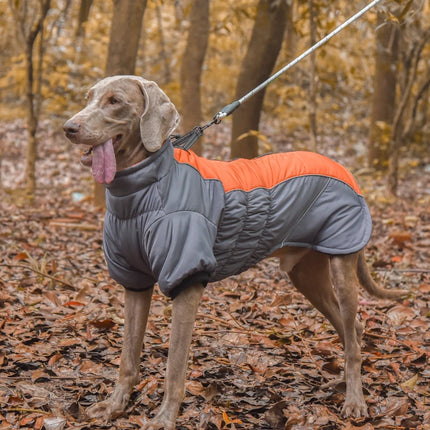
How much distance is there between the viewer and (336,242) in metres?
4.10

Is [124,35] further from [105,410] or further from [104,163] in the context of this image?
[105,410]

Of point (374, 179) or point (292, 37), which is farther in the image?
point (292, 37)

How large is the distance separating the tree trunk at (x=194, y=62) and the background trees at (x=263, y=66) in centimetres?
2

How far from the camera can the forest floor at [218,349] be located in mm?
3891

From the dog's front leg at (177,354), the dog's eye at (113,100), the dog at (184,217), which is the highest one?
the dog's eye at (113,100)

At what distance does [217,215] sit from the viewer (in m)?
3.61

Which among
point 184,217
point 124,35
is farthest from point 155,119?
point 124,35

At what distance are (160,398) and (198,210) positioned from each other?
1.39 m

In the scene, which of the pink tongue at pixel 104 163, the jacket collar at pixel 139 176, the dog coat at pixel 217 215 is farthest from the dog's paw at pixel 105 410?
Result: the pink tongue at pixel 104 163

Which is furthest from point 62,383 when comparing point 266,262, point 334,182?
point 266,262

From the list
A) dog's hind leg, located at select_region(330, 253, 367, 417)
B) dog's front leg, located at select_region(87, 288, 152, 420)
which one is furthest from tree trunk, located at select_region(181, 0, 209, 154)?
dog's front leg, located at select_region(87, 288, 152, 420)

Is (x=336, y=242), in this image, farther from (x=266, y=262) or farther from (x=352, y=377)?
(x=266, y=262)

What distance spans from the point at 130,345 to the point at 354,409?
1541mm

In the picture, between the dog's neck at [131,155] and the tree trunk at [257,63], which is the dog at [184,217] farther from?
the tree trunk at [257,63]
